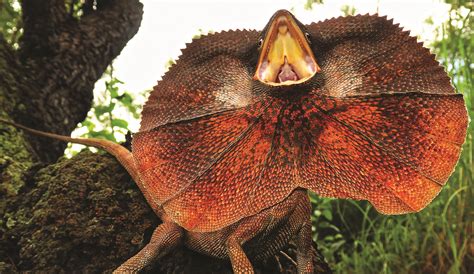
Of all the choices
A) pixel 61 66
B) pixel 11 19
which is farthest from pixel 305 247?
pixel 11 19

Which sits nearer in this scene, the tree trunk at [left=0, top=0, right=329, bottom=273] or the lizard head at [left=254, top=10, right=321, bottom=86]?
the lizard head at [left=254, top=10, right=321, bottom=86]

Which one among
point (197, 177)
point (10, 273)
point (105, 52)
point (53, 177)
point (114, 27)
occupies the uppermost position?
point (114, 27)

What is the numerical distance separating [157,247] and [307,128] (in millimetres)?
673

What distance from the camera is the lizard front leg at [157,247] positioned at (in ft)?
5.09

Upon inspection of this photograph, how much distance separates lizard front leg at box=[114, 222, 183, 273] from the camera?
1.55m

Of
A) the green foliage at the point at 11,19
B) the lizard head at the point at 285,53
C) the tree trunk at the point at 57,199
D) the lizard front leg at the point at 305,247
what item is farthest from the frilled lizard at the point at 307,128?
the green foliage at the point at 11,19

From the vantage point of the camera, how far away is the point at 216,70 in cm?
141

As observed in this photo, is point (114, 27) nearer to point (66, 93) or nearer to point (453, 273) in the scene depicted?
point (66, 93)

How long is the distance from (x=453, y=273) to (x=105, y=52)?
245 cm

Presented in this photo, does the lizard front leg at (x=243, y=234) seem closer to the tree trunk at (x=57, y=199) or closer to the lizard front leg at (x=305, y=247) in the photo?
the lizard front leg at (x=305, y=247)

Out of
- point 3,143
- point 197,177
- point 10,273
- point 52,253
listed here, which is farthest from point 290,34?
point 3,143

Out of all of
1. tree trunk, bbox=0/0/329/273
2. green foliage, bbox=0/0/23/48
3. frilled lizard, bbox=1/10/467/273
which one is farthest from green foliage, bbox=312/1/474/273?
green foliage, bbox=0/0/23/48

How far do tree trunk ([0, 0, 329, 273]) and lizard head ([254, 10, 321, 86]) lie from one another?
81 centimetres

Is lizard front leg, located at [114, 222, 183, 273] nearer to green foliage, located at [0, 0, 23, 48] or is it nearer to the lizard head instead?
the lizard head
